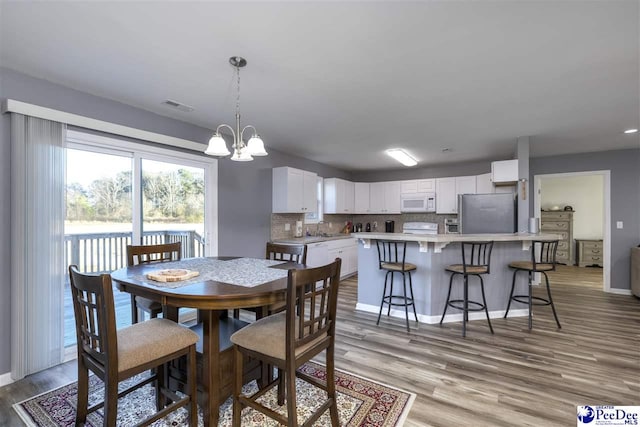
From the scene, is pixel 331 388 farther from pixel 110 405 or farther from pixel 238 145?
pixel 238 145

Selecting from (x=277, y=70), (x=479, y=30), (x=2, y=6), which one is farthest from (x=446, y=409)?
(x=2, y=6)

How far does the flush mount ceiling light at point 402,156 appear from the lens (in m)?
5.01

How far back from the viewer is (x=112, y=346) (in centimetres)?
140

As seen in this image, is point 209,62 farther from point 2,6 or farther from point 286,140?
point 286,140

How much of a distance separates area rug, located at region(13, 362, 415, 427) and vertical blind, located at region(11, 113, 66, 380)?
466mm

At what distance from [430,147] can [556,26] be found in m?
3.01

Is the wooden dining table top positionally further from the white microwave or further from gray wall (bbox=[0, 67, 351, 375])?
the white microwave

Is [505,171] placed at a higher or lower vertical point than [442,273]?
higher

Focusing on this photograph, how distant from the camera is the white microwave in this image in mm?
6211

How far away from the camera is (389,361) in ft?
8.45

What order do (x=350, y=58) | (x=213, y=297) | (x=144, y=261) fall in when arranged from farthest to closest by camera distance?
(x=144, y=261), (x=350, y=58), (x=213, y=297)

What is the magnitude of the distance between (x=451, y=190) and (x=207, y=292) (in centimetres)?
553

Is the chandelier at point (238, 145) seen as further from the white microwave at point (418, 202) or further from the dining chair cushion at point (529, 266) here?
the white microwave at point (418, 202)

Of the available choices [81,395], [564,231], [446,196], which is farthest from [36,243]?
[564,231]
